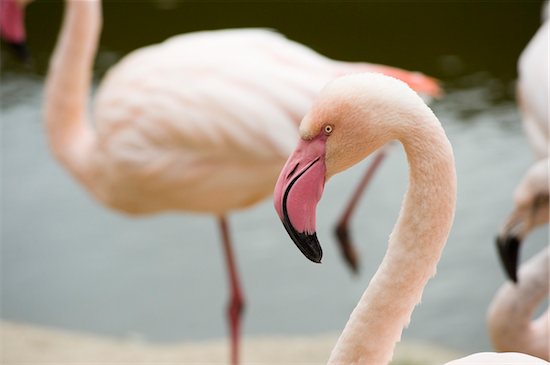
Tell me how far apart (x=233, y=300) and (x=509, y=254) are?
1.14m

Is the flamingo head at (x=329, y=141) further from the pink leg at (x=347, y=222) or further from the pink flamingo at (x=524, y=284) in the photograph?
the pink leg at (x=347, y=222)

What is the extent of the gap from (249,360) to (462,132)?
1.84 metres

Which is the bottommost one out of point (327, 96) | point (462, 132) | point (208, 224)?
point (208, 224)

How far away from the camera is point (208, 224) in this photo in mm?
4062

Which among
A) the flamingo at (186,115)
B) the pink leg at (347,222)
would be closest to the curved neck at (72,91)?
the flamingo at (186,115)

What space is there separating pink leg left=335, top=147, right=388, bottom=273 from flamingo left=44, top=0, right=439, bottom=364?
530 millimetres

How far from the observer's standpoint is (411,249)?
1288mm

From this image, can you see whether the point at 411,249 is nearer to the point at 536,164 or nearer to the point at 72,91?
the point at 536,164

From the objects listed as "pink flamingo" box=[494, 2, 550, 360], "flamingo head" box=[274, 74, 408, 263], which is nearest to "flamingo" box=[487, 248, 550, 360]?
"pink flamingo" box=[494, 2, 550, 360]

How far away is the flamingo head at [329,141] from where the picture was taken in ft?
3.93

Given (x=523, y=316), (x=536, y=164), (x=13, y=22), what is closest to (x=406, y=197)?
(x=523, y=316)

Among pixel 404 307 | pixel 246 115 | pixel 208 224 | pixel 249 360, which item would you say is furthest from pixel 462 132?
pixel 404 307

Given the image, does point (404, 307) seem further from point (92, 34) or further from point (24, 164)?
point (24, 164)

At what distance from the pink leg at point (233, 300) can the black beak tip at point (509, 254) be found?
3.29 ft
